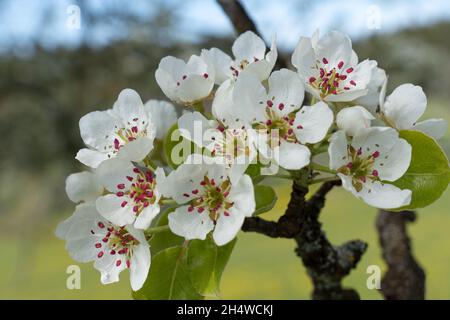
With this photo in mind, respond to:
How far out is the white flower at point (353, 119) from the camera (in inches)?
17.7

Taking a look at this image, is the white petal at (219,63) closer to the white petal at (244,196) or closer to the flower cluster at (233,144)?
the flower cluster at (233,144)

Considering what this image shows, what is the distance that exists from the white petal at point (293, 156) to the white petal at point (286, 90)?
37 millimetres

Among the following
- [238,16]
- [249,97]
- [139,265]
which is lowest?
[139,265]

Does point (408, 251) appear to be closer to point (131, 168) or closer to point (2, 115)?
point (131, 168)

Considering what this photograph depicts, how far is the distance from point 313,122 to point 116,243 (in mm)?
193

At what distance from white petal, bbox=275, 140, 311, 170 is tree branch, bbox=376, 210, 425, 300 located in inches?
17.5

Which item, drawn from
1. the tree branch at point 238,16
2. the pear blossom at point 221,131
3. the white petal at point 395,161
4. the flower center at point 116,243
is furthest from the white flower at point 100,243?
the tree branch at point 238,16

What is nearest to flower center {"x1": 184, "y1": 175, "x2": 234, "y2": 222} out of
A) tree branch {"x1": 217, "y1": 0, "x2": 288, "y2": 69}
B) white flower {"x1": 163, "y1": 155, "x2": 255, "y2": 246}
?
white flower {"x1": 163, "y1": 155, "x2": 255, "y2": 246}

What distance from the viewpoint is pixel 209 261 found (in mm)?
509

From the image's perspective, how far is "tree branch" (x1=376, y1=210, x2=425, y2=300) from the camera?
82 centimetres

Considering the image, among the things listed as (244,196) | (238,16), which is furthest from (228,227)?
(238,16)

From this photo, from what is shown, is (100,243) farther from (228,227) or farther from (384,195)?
(384,195)

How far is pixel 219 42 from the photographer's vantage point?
2.83 meters

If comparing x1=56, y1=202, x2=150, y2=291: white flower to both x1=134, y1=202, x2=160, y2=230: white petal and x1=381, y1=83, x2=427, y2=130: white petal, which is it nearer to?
x1=134, y1=202, x2=160, y2=230: white petal
